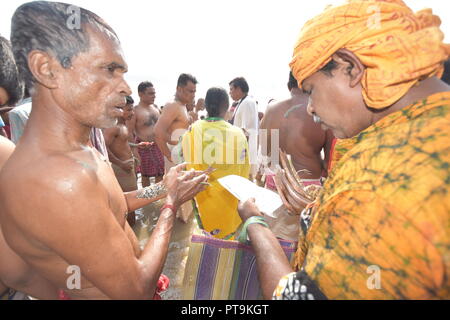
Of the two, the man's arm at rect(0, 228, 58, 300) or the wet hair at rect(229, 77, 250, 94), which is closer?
the man's arm at rect(0, 228, 58, 300)

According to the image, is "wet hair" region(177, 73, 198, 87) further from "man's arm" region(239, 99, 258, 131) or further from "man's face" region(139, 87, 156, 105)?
"man's arm" region(239, 99, 258, 131)

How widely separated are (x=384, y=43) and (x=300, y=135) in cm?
245

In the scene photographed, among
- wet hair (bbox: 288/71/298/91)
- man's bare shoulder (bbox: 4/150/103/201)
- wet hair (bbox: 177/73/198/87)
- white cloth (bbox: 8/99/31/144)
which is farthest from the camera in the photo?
wet hair (bbox: 177/73/198/87)

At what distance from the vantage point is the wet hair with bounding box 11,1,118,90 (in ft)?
3.66

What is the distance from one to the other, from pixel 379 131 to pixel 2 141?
1839 millimetres

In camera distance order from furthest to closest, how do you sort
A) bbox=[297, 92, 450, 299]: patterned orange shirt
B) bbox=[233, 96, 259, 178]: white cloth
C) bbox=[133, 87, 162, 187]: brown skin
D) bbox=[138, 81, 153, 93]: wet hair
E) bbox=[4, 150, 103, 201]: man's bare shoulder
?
bbox=[233, 96, 259, 178]: white cloth → bbox=[133, 87, 162, 187]: brown skin → bbox=[138, 81, 153, 93]: wet hair → bbox=[4, 150, 103, 201]: man's bare shoulder → bbox=[297, 92, 450, 299]: patterned orange shirt

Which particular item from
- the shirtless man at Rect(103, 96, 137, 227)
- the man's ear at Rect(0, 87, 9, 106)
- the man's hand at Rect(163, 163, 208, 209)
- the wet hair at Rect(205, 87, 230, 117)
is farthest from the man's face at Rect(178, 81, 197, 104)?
the man's ear at Rect(0, 87, 9, 106)

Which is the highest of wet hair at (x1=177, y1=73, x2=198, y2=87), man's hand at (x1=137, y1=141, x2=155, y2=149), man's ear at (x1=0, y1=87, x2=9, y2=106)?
wet hair at (x1=177, y1=73, x2=198, y2=87)

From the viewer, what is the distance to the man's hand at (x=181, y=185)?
5.58ft

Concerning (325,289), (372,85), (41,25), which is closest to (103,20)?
(41,25)

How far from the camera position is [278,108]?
3.56 metres

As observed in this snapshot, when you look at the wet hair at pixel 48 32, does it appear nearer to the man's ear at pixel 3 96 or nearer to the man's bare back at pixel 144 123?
the man's ear at pixel 3 96

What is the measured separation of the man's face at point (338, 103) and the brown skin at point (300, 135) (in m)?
2.21

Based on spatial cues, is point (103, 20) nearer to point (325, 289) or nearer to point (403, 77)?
point (403, 77)
